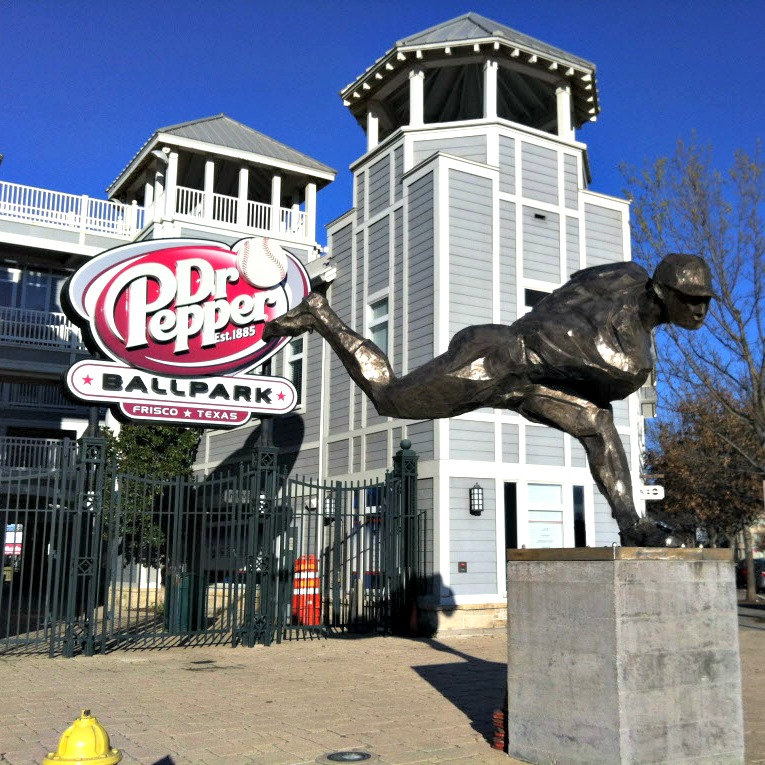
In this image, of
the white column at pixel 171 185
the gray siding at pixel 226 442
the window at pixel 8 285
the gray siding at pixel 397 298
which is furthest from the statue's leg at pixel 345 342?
the window at pixel 8 285

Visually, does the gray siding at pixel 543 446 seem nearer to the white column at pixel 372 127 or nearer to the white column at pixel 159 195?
the white column at pixel 372 127

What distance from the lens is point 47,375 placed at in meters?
21.9

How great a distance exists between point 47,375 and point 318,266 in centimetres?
745

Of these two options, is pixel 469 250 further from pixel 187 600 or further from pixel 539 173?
pixel 187 600

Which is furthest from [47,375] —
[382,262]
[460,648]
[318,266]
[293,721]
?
[293,721]

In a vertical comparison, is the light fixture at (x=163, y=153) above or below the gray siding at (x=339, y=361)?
above

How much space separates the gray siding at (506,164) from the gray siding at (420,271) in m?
1.62

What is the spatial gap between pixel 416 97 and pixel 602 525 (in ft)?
31.7

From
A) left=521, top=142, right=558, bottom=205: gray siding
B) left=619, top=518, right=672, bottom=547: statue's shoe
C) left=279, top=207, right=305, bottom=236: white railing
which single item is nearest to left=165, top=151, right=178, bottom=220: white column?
left=279, top=207, right=305, bottom=236: white railing

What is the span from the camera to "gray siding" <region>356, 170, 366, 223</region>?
63.3 ft

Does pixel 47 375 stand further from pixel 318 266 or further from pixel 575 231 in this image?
pixel 575 231

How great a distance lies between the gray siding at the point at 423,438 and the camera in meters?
15.8

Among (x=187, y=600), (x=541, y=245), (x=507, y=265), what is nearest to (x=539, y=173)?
(x=541, y=245)

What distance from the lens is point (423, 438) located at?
52.7 ft
